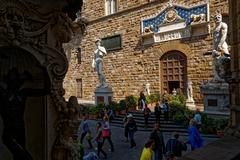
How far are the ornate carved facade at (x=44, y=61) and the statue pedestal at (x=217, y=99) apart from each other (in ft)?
42.0

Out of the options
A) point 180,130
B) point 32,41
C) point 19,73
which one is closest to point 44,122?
point 19,73

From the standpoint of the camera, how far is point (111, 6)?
2728cm

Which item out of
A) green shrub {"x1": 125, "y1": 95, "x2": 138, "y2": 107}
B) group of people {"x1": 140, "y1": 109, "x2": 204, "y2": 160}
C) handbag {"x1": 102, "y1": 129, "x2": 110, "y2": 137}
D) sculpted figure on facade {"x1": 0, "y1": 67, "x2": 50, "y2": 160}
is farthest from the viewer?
green shrub {"x1": 125, "y1": 95, "x2": 138, "y2": 107}

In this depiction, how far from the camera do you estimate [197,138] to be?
1024 centimetres

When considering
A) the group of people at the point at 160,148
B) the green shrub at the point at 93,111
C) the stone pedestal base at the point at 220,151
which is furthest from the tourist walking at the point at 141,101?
the stone pedestal base at the point at 220,151

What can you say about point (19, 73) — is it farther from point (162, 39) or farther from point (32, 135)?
point (162, 39)

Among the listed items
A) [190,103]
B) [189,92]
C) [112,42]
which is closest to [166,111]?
[190,103]

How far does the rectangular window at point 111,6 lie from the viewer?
88.5 feet

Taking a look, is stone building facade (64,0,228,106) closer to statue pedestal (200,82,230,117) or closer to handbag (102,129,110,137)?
statue pedestal (200,82,230,117)

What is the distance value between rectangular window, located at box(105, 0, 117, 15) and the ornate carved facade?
2372 centimetres

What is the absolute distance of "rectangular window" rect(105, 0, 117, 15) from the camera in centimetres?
2698

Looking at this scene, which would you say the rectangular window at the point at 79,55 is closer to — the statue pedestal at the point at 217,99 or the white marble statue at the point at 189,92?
the white marble statue at the point at 189,92

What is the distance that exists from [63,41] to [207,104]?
45.3ft

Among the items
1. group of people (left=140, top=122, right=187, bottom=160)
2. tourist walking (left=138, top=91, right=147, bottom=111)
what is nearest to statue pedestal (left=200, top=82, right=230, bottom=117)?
tourist walking (left=138, top=91, right=147, bottom=111)
